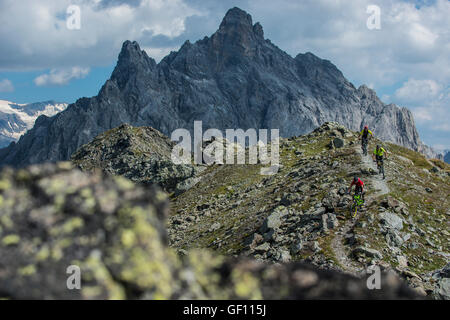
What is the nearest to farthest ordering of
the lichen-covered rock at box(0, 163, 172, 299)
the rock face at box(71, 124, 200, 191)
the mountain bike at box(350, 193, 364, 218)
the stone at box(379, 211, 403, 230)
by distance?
the lichen-covered rock at box(0, 163, 172, 299), the stone at box(379, 211, 403, 230), the mountain bike at box(350, 193, 364, 218), the rock face at box(71, 124, 200, 191)

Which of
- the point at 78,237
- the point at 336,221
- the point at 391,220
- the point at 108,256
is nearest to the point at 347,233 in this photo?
the point at 336,221

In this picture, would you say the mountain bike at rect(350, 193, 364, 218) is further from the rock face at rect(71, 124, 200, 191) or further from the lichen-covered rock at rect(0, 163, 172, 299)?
the rock face at rect(71, 124, 200, 191)

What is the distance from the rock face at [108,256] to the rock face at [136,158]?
6134 centimetres

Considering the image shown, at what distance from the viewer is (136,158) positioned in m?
77.7

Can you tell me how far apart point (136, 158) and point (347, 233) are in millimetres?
58585

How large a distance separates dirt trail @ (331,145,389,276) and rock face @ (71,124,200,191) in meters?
40.0

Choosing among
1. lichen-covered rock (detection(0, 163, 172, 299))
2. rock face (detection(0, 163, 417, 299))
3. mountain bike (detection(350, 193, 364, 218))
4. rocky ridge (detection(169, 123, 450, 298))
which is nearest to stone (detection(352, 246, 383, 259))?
rocky ridge (detection(169, 123, 450, 298))

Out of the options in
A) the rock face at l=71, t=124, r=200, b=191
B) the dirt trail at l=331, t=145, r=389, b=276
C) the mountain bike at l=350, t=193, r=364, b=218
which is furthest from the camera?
the rock face at l=71, t=124, r=200, b=191

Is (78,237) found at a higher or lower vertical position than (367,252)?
higher

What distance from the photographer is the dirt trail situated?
21.8 metres

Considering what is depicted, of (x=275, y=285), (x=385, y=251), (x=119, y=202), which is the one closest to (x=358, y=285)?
(x=275, y=285)

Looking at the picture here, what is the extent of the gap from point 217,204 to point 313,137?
102ft

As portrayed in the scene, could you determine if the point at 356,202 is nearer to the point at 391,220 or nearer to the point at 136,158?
the point at 391,220
